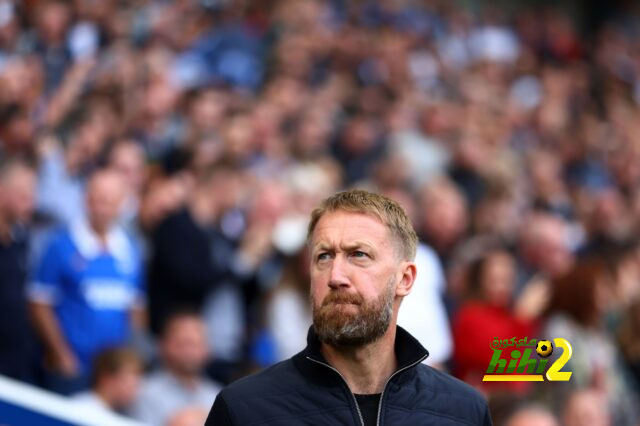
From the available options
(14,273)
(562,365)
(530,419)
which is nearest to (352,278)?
(562,365)

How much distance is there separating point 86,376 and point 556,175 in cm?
736

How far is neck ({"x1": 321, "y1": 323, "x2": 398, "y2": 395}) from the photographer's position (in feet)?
9.19

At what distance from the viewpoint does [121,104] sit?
26.7 feet

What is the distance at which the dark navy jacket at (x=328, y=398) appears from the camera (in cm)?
272

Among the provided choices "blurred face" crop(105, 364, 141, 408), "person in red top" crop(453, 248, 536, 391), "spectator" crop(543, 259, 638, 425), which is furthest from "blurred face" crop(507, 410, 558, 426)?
"blurred face" crop(105, 364, 141, 408)

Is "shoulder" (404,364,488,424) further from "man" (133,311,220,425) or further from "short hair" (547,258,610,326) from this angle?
"short hair" (547,258,610,326)

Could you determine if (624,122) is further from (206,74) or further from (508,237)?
(508,237)

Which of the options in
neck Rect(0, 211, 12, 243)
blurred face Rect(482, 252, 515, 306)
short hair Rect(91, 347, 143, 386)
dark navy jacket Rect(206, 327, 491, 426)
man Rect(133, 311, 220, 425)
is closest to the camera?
dark navy jacket Rect(206, 327, 491, 426)

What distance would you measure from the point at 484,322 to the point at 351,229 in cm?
332

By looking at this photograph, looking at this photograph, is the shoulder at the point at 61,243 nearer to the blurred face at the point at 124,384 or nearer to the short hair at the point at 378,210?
the blurred face at the point at 124,384

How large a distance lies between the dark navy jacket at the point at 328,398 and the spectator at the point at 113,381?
281 centimetres

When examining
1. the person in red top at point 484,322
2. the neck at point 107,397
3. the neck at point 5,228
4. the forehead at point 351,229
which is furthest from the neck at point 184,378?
the forehead at point 351,229

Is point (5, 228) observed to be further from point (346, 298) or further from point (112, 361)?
point (346, 298)

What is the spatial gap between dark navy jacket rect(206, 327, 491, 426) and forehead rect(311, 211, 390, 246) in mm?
225
